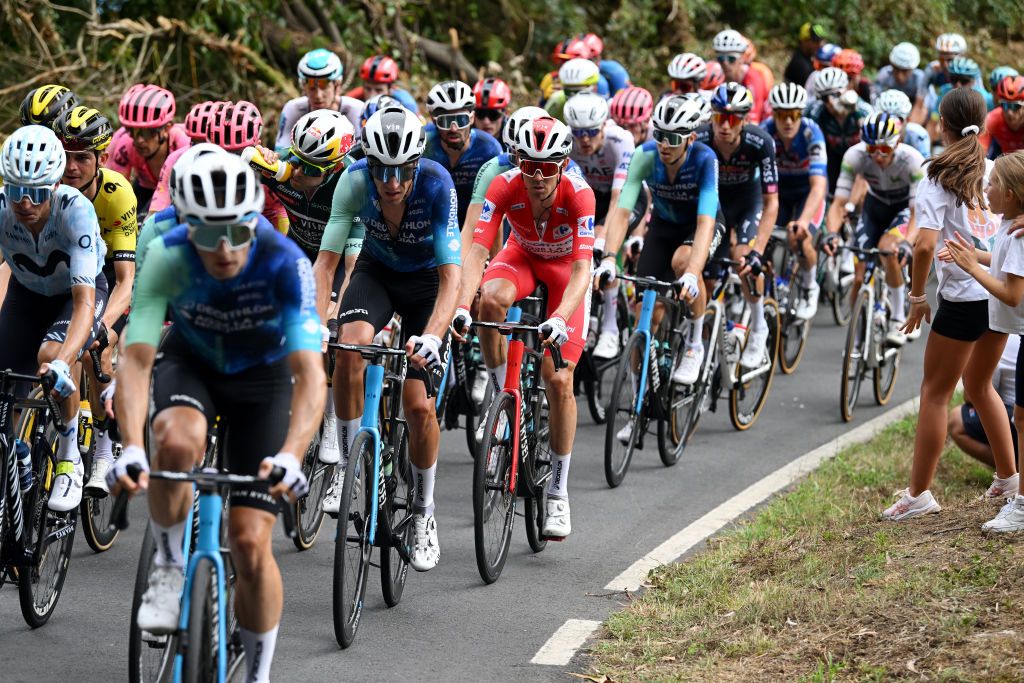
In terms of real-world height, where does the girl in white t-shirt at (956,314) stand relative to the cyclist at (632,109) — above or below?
below

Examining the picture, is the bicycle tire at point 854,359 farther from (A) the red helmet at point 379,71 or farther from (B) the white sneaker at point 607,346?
(A) the red helmet at point 379,71

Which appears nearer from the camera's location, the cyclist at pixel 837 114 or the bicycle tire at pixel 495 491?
the bicycle tire at pixel 495 491

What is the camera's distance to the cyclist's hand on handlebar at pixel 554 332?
6477 mm

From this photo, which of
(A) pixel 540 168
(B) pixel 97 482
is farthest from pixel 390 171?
(B) pixel 97 482

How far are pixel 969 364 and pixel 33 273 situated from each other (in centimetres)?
469

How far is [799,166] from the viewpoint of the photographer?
12.0 metres

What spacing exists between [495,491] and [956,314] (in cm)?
249

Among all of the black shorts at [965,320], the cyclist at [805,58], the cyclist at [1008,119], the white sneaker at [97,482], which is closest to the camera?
the black shorts at [965,320]

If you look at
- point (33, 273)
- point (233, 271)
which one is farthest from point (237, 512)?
point (33, 273)

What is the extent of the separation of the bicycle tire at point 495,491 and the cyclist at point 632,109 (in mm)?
5140

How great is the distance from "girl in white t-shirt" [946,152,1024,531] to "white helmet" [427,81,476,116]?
146 inches

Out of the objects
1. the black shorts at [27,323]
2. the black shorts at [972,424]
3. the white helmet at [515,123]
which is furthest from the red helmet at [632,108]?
the black shorts at [27,323]

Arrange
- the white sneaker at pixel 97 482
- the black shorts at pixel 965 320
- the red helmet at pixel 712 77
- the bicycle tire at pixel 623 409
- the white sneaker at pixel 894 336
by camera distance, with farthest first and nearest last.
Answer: the red helmet at pixel 712 77
the white sneaker at pixel 894 336
the bicycle tire at pixel 623 409
the white sneaker at pixel 97 482
the black shorts at pixel 965 320

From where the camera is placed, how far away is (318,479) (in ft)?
23.9
